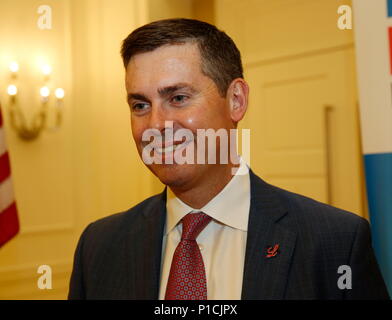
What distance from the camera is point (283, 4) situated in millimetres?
1209

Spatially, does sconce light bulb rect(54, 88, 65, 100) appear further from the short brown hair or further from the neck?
the neck

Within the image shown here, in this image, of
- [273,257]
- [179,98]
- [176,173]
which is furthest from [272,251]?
[179,98]

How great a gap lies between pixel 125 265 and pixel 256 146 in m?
0.45

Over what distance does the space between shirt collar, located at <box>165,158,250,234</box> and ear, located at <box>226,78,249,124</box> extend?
0.13 m

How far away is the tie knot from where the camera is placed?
2.92 ft

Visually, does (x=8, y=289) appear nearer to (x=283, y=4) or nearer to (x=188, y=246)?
(x=188, y=246)

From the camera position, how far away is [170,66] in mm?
857

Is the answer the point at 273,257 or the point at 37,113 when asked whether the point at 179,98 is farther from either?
the point at 37,113

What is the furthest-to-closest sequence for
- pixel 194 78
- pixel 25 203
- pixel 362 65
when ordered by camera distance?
1. pixel 25 203
2. pixel 362 65
3. pixel 194 78

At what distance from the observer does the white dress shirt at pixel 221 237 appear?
86 cm

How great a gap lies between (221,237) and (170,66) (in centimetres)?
36

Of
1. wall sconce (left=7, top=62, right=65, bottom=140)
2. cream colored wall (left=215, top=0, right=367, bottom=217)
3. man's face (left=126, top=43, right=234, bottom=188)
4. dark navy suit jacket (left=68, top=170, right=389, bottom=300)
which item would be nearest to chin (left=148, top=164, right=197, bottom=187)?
man's face (left=126, top=43, right=234, bottom=188)

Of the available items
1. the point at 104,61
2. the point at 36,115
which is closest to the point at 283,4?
the point at 104,61

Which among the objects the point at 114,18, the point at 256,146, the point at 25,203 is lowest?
the point at 25,203
